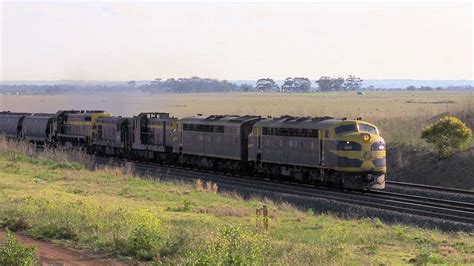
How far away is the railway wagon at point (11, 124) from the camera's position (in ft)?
231

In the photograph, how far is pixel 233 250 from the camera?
14.2m

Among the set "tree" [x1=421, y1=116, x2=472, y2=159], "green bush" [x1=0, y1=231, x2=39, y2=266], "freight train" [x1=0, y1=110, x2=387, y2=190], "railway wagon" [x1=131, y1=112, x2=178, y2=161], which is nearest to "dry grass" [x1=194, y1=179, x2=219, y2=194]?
"freight train" [x1=0, y1=110, x2=387, y2=190]

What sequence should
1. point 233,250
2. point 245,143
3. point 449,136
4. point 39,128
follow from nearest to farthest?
1. point 233,250
2. point 245,143
3. point 449,136
4. point 39,128

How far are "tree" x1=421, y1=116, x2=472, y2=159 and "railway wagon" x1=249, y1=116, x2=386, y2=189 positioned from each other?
9.20 metres

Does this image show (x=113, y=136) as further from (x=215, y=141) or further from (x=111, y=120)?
(x=215, y=141)

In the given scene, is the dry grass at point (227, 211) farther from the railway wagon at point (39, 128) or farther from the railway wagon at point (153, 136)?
the railway wagon at point (39, 128)

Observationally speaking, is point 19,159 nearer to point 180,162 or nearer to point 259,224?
point 180,162

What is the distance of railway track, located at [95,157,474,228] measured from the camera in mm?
26156

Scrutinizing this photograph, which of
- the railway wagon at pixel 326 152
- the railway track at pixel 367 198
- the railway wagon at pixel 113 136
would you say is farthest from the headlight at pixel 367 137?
the railway wagon at pixel 113 136

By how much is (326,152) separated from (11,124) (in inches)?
1852

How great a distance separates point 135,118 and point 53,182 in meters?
19.4

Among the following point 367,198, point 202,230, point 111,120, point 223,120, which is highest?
point 223,120

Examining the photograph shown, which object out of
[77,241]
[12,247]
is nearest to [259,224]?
[77,241]

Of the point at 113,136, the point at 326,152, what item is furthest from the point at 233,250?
the point at 113,136
